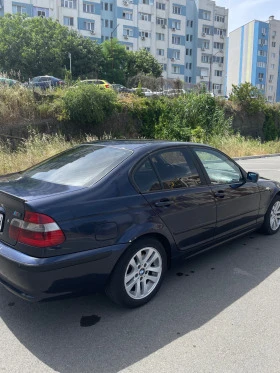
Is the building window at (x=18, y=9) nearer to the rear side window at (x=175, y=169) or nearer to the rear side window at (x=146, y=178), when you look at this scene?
the rear side window at (x=175, y=169)

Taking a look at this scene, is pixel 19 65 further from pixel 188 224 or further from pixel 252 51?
pixel 252 51

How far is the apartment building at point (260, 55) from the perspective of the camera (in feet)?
235

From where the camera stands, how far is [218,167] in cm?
438

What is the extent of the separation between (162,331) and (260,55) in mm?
80164

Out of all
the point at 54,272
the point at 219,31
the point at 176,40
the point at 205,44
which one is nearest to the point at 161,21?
the point at 176,40

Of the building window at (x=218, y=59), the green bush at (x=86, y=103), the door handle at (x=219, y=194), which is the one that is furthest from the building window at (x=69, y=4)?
the door handle at (x=219, y=194)

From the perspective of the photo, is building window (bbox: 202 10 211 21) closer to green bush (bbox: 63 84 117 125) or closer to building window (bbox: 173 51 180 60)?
building window (bbox: 173 51 180 60)

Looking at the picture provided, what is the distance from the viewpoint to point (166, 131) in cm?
1862

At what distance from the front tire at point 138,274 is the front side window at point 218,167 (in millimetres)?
1276

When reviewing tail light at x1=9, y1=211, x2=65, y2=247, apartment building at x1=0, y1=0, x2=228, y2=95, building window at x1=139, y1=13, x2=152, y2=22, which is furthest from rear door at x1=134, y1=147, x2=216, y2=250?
building window at x1=139, y1=13, x2=152, y2=22

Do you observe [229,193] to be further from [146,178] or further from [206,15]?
[206,15]

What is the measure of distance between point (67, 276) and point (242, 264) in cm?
242

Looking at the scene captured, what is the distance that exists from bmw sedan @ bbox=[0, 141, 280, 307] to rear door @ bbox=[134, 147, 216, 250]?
0.01 metres

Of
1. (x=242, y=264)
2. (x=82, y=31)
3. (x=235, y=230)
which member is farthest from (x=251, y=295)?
(x=82, y=31)
